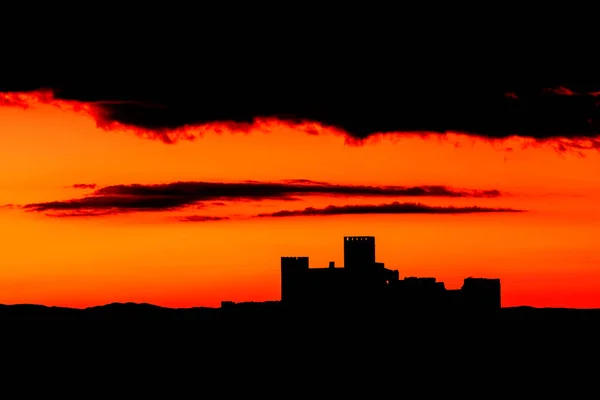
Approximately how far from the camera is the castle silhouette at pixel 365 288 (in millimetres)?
180750

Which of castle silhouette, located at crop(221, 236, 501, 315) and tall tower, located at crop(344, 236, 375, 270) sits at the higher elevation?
tall tower, located at crop(344, 236, 375, 270)

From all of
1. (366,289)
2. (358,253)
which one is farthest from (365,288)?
(358,253)

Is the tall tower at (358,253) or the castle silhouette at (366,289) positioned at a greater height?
the tall tower at (358,253)

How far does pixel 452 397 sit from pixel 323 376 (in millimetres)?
16599

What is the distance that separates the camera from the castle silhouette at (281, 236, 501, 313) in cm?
18075

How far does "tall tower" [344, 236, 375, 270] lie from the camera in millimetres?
179750

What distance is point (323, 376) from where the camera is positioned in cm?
19850

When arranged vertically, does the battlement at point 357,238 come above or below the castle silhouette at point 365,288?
above

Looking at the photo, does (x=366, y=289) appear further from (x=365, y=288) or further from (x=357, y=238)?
(x=357, y=238)

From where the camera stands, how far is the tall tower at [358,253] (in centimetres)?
17975

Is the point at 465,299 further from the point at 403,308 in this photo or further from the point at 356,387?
the point at 356,387

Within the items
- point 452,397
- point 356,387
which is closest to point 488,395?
point 452,397

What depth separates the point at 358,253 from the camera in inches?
7067

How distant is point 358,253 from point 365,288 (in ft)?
15.8
